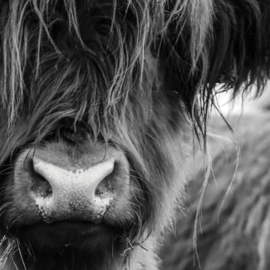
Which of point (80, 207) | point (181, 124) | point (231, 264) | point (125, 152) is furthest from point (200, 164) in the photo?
point (80, 207)

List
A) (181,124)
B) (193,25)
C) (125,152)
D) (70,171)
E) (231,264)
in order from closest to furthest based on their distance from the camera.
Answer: (70,171) → (125,152) → (193,25) → (181,124) → (231,264)

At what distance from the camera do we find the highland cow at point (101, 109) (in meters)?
1.54

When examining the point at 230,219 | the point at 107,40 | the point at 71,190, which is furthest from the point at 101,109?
the point at 230,219

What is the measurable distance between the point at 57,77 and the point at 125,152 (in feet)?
0.81

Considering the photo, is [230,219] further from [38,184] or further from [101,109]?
[38,184]

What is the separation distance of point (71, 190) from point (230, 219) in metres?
1.13

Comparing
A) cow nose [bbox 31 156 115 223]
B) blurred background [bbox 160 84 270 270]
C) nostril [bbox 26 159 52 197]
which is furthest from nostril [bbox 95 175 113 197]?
blurred background [bbox 160 84 270 270]

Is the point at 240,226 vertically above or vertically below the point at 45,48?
below

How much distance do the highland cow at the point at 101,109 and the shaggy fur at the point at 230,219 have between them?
478 millimetres

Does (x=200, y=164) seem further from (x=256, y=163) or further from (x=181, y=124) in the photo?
(x=181, y=124)

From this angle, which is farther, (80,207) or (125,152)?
(125,152)

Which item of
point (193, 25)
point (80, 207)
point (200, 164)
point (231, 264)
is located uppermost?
point (193, 25)

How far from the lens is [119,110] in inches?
67.2

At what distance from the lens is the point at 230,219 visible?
2461mm
